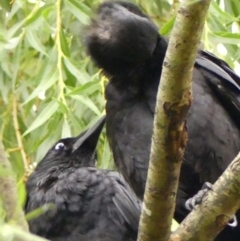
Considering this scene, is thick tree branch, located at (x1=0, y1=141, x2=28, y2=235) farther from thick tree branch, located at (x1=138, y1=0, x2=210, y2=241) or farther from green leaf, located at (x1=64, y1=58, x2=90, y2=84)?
green leaf, located at (x1=64, y1=58, x2=90, y2=84)

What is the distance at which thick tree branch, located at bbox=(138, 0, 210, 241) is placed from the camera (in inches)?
46.8

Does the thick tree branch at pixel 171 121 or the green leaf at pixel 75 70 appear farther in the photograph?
the green leaf at pixel 75 70

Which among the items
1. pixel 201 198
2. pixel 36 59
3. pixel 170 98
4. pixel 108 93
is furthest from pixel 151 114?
pixel 36 59

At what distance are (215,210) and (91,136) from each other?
3.17ft

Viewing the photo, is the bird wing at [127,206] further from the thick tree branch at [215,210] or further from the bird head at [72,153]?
the thick tree branch at [215,210]

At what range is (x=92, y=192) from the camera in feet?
7.13

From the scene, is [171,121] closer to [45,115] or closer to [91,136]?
[45,115]

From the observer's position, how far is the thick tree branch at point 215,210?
4.56ft

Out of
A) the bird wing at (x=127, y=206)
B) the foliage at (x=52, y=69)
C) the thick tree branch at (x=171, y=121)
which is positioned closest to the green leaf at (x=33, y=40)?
the foliage at (x=52, y=69)

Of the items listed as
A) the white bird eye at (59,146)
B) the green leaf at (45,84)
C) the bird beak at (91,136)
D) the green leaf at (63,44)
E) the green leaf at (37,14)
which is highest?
the green leaf at (37,14)

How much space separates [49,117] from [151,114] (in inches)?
16.7

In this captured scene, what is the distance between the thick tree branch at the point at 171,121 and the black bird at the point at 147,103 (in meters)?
0.35

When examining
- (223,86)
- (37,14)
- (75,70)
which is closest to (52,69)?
(75,70)

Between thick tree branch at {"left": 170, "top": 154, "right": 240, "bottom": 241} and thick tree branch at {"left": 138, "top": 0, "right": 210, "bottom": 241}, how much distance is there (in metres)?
0.05
